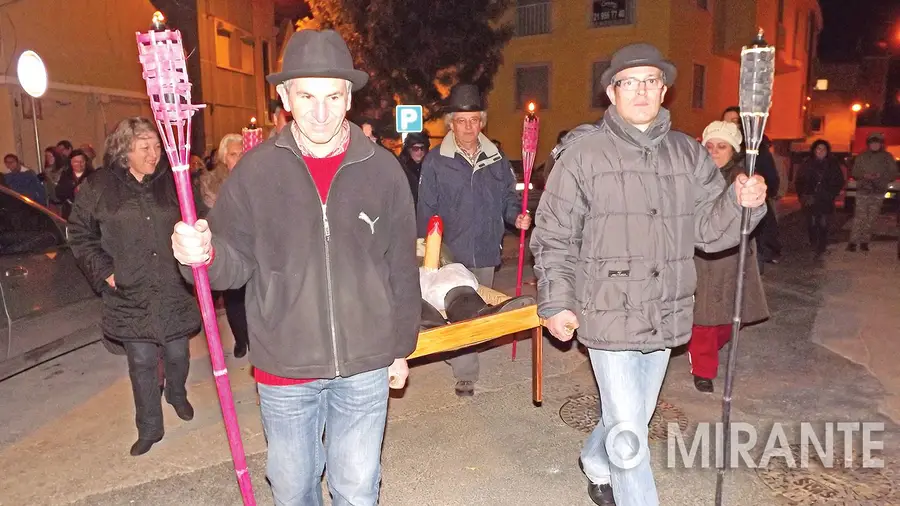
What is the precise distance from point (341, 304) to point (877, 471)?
140 inches

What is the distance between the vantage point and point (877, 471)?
4.14m

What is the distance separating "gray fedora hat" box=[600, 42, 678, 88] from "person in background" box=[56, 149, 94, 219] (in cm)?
987

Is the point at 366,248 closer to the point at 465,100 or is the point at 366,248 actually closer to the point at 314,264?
the point at 314,264

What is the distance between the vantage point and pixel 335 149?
270 centimetres

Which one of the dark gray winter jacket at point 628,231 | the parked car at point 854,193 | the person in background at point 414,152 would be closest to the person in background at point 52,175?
the person in background at point 414,152

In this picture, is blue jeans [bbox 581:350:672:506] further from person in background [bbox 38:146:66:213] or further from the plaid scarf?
person in background [bbox 38:146:66:213]

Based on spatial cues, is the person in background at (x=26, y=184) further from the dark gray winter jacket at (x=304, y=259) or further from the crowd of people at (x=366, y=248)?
the dark gray winter jacket at (x=304, y=259)

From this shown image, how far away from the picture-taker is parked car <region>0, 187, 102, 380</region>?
511cm

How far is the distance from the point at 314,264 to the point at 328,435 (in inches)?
30.5

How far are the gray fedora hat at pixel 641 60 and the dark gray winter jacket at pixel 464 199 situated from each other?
2450 mm

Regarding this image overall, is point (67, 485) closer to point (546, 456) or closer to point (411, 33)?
point (546, 456)

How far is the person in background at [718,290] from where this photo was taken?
5.18 metres

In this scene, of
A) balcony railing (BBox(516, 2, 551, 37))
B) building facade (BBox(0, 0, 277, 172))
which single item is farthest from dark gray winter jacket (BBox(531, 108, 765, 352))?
balcony railing (BBox(516, 2, 551, 37))

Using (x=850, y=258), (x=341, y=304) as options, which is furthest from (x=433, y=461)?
(x=850, y=258)
